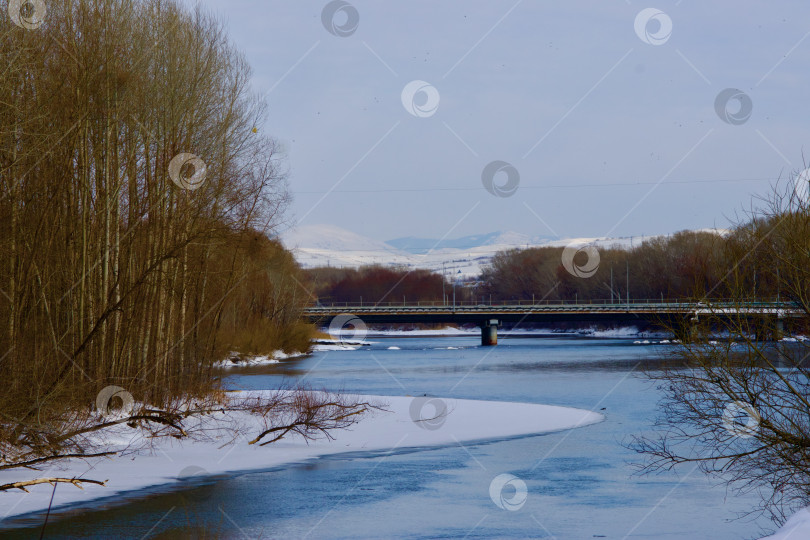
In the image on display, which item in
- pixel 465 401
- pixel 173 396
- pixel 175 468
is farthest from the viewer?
pixel 465 401

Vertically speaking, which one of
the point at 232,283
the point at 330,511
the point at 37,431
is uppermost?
the point at 232,283

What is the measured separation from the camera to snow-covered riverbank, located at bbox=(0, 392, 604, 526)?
16547mm

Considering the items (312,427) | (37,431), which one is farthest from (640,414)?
(37,431)

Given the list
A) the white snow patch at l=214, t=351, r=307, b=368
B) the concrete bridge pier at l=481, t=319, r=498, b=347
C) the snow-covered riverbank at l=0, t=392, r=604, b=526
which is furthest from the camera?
the concrete bridge pier at l=481, t=319, r=498, b=347

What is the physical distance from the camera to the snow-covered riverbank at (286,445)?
16.5 metres

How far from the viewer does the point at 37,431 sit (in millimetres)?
16344

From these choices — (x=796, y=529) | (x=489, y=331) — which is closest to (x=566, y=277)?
(x=489, y=331)

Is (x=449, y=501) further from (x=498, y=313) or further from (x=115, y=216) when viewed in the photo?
(x=498, y=313)

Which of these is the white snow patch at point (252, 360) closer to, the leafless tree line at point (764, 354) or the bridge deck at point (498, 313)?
the bridge deck at point (498, 313)

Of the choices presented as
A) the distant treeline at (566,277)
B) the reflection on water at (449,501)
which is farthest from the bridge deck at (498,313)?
the reflection on water at (449,501)

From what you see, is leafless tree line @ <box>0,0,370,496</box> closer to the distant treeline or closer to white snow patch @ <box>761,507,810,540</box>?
white snow patch @ <box>761,507,810,540</box>

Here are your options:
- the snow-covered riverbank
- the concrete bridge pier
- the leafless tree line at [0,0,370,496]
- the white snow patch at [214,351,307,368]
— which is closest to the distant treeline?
the concrete bridge pier

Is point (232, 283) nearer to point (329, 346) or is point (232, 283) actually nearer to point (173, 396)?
point (173, 396)

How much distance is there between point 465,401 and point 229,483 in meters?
15.0
